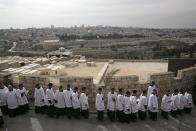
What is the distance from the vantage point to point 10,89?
11844 mm

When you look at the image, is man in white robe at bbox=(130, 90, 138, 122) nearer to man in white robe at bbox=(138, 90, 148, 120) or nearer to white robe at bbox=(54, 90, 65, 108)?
man in white robe at bbox=(138, 90, 148, 120)

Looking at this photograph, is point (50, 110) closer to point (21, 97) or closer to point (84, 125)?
point (21, 97)

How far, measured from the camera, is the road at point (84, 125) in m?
10.7

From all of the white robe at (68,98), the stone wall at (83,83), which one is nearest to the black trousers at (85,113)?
the white robe at (68,98)

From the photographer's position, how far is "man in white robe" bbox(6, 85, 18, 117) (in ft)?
38.7

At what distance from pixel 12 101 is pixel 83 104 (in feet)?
9.33

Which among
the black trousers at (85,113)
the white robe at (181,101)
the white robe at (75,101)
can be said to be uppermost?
the white robe at (75,101)

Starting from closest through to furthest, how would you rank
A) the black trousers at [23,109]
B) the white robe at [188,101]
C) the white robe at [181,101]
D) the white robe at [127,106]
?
the white robe at [127,106] < the black trousers at [23,109] < the white robe at [181,101] < the white robe at [188,101]

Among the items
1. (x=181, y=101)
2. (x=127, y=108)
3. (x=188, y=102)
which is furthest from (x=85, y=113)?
(x=188, y=102)

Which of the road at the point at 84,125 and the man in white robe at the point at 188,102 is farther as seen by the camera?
the man in white robe at the point at 188,102

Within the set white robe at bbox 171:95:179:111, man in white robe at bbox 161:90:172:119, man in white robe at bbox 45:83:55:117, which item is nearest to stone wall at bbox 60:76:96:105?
man in white robe at bbox 45:83:55:117

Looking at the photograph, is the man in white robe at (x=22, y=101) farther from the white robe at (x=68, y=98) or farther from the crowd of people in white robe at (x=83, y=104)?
the white robe at (x=68, y=98)

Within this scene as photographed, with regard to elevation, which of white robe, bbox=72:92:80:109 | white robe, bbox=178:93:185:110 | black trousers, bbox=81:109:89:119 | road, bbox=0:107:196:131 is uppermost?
white robe, bbox=72:92:80:109

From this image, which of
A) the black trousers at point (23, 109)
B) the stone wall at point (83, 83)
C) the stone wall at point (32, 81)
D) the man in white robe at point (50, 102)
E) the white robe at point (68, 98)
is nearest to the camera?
the white robe at point (68, 98)
